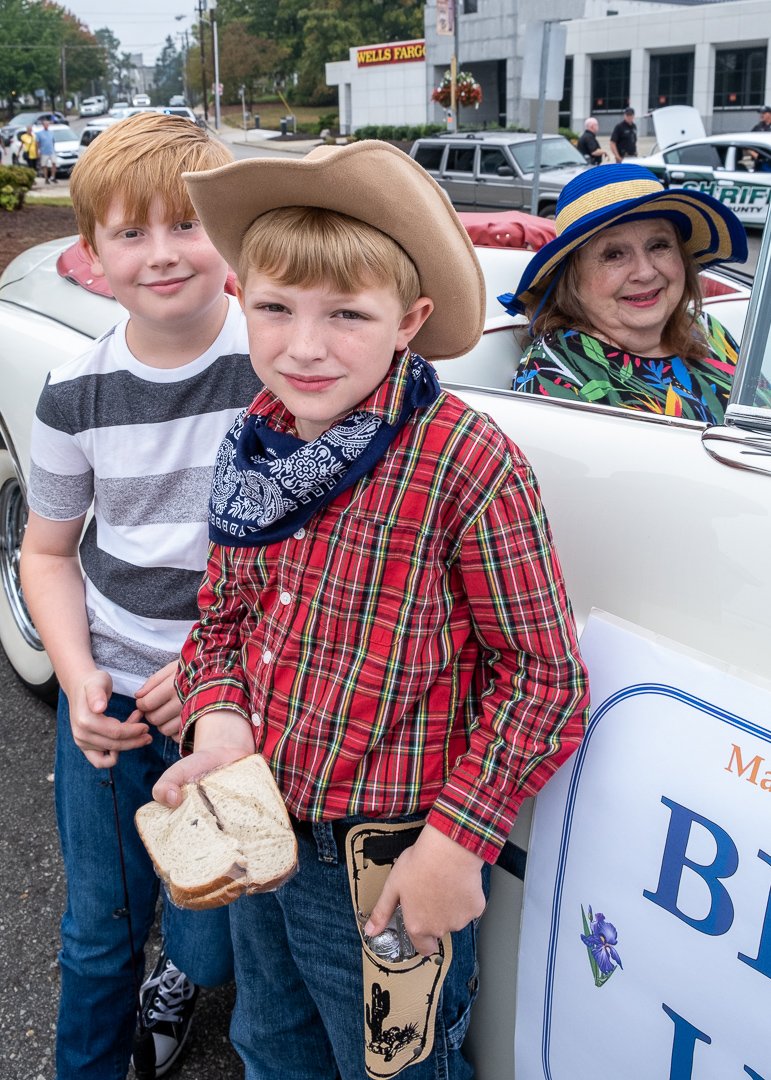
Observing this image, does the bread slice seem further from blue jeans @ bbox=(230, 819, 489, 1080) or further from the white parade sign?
the white parade sign

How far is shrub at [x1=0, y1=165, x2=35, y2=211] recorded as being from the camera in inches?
514

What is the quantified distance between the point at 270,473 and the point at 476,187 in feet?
48.3

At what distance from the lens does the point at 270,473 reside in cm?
123

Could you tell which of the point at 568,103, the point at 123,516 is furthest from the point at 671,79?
the point at 123,516

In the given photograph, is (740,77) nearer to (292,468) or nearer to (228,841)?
(292,468)

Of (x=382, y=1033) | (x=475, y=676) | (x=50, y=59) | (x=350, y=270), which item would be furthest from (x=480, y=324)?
(x=50, y=59)

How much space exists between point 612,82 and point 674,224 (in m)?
36.6

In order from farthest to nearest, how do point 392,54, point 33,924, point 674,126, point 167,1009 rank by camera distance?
point 392,54 < point 674,126 < point 33,924 < point 167,1009

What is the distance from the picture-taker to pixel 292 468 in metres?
1.19

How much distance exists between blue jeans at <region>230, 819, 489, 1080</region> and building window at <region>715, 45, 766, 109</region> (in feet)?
116

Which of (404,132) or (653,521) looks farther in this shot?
(404,132)

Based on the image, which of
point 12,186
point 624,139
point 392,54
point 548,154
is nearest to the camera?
point 12,186

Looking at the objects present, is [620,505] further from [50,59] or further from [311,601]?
[50,59]

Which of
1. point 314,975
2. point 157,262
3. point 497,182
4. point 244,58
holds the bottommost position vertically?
point 314,975
